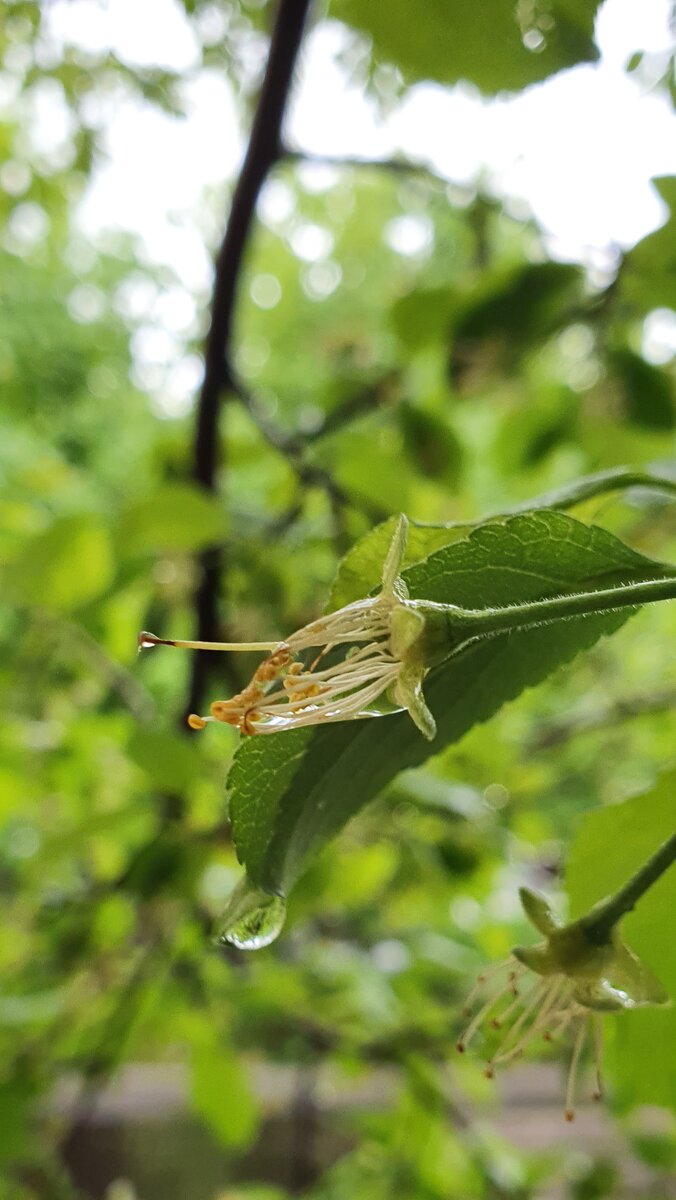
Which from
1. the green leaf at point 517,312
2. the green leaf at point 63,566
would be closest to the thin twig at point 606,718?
the green leaf at point 517,312

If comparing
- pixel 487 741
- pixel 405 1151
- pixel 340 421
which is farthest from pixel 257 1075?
pixel 340 421

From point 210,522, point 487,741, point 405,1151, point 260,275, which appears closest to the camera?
point 210,522

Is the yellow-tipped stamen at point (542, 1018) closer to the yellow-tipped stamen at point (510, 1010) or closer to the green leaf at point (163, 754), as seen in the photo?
the yellow-tipped stamen at point (510, 1010)

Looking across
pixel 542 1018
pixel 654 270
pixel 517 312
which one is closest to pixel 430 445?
pixel 517 312

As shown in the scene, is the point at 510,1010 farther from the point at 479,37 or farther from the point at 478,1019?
the point at 479,37

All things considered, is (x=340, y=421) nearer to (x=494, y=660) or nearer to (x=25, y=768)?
(x=25, y=768)

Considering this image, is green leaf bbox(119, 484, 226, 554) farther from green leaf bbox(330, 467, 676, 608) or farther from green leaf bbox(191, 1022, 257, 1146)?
green leaf bbox(191, 1022, 257, 1146)
